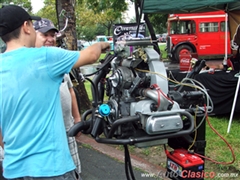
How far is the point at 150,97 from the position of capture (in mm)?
1924

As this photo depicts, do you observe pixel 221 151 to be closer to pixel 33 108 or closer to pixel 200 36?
pixel 33 108

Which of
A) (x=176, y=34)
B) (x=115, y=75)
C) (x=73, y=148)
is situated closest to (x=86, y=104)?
(x=73, y=148)

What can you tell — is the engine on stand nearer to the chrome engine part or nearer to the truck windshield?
the chrome engine part

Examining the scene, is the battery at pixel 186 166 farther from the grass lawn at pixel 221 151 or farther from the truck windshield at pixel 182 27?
the truck windshield at pixel 182 27

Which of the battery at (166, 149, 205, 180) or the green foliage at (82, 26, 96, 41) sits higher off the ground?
the green foliage at (82, 26, 96, 41)

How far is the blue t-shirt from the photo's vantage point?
5.49 feet

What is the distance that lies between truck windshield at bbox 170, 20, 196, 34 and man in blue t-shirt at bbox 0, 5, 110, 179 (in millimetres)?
16879

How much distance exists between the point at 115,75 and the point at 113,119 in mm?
314

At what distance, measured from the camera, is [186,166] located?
81.7 inches

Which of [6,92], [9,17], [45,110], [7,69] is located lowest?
[45,110]

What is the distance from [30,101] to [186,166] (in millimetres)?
1160

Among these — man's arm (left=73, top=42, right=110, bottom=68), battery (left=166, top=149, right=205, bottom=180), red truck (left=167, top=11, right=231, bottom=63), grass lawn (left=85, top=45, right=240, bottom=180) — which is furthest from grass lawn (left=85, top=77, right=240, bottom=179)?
red truck (left=167, top=11, right=231, bottom=63)

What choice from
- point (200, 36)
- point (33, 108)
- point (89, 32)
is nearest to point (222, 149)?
point (33, 108)

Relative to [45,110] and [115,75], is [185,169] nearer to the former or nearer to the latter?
[115,75]
